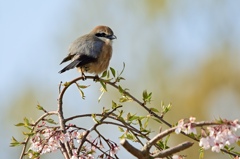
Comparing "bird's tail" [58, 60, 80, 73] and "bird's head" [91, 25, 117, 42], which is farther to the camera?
"bird's head" [91, 25, 117, 42]

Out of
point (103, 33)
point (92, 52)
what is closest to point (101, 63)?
point (92, 52)

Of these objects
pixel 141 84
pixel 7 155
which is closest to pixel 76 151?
pixel 7 155

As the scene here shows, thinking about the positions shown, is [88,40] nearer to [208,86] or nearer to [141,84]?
[141,84]

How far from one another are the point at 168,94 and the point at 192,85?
23.8 inches

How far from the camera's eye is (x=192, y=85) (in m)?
8.74

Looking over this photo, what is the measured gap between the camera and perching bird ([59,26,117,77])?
2.65 metres

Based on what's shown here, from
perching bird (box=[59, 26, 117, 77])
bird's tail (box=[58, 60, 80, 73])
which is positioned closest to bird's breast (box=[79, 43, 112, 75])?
perching bird (box=[59, 26, 117, 77])

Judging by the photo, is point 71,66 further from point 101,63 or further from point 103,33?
point 103,33

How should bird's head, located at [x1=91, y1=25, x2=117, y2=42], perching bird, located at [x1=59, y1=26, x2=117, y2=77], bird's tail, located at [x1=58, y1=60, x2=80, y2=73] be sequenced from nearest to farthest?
bird's tail, located at [x1=58, y1=60, x2=80, y2=73], perching bird, located at [x1=59, y1=26, x2=117, y2=77], bird's head, located at [x1=91, y1=25, x2=117, y2=42]

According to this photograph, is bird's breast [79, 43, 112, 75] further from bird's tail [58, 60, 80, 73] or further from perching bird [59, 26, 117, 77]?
bird's tail [58, 60, 80, 73]

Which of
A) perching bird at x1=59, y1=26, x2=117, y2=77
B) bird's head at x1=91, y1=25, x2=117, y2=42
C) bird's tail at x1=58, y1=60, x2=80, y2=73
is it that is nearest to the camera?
bird's tail at x1=58, y1=60, x2=80, y2=73

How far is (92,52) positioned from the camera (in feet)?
9.10

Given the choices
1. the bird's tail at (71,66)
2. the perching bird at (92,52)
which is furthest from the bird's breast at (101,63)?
the bird's tail at (71,66)

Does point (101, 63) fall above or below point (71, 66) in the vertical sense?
above
